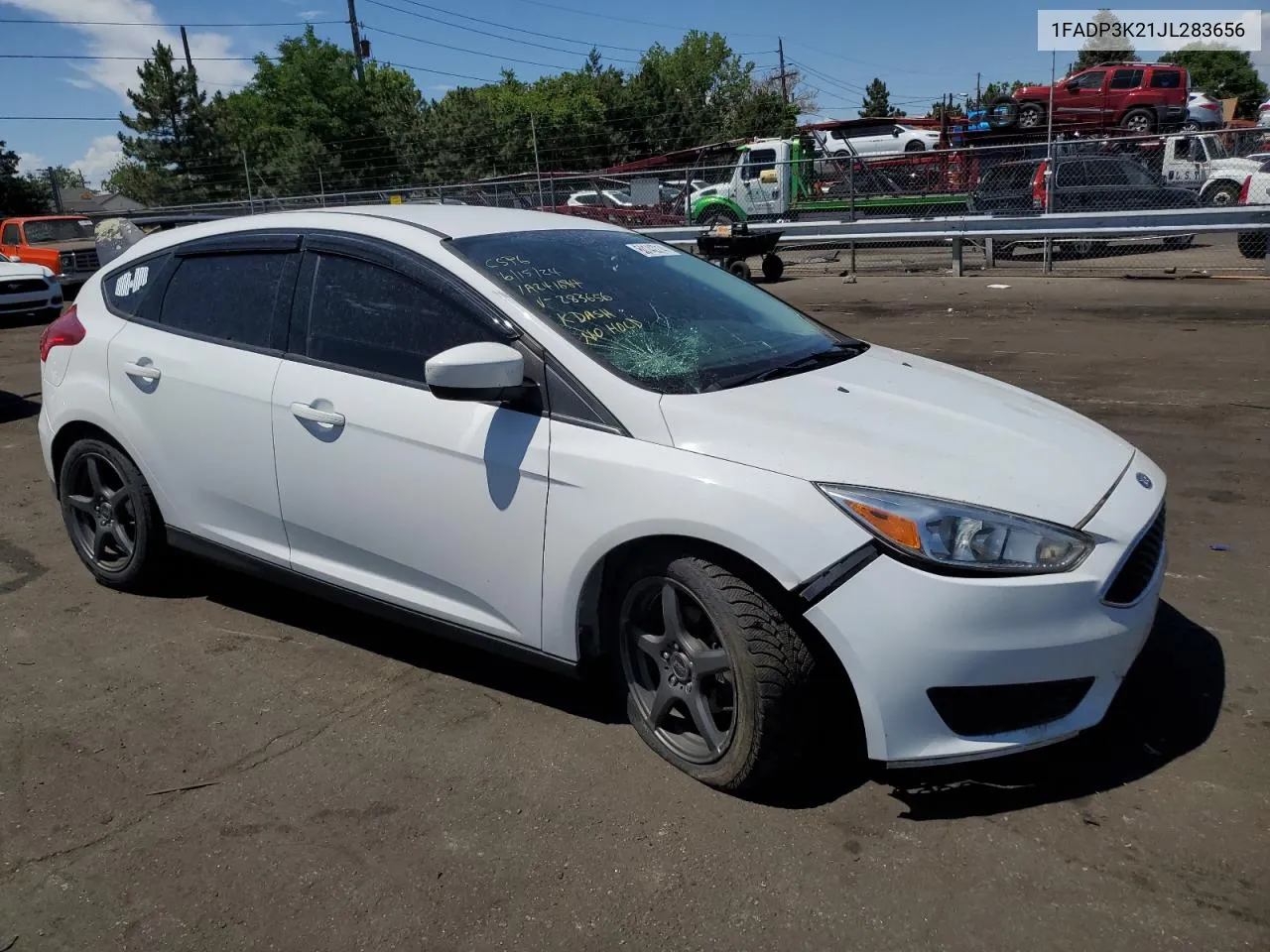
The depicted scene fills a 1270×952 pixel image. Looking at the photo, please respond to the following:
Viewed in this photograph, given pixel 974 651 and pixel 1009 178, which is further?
pixel 1009 178

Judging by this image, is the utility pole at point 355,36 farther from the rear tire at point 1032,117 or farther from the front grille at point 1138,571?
the front grille at point 1138,571

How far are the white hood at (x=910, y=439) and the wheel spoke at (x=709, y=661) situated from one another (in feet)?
1.73

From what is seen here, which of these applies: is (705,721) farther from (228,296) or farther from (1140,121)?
(1140,121)

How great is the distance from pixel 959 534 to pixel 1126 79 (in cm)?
3019

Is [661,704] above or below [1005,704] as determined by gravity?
below

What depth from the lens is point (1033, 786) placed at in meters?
2.88

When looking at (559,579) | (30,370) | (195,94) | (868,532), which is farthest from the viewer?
(195,94)

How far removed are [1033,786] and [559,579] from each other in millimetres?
1445

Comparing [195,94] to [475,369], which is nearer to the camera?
[475,369]

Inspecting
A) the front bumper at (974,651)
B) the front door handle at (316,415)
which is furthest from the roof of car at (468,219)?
the front bumper at (974,651)

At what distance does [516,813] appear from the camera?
290 cm

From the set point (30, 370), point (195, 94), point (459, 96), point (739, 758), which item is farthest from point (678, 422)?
point (195, 94)

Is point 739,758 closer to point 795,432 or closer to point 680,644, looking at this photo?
point 680,644

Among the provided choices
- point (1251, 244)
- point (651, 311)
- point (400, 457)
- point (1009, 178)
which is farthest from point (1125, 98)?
point (400, 457)
